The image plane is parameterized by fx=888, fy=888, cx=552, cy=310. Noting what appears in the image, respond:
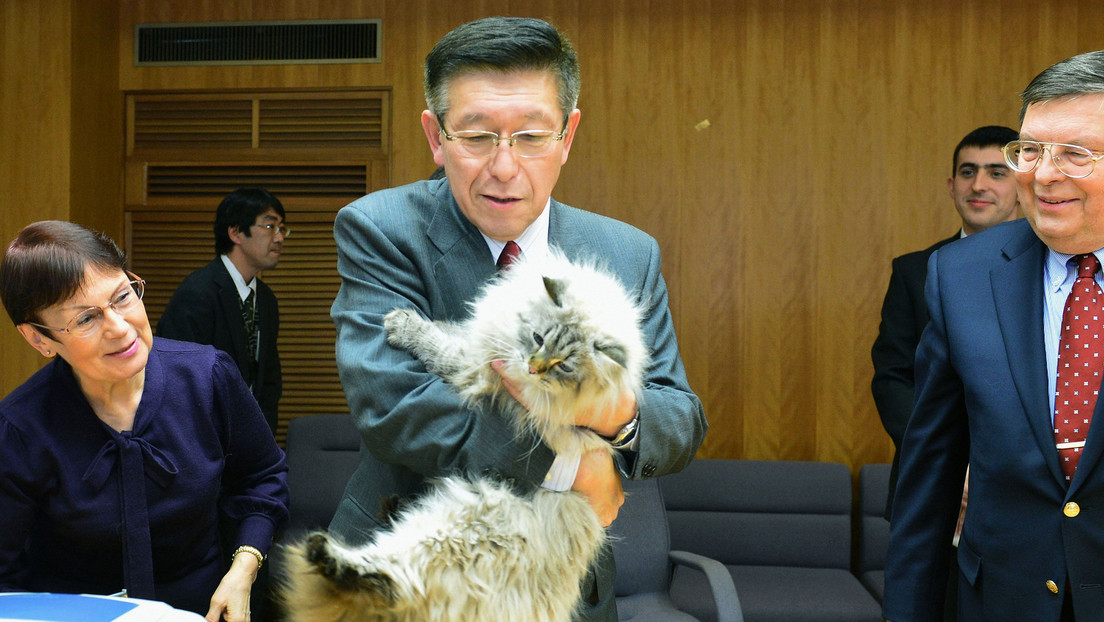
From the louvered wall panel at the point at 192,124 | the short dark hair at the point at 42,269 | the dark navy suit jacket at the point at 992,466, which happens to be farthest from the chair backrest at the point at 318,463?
the dark navy suit jacket at the point at 992,466

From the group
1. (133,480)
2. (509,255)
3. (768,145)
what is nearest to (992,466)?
(509,255)

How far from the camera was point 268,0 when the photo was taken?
188 inches

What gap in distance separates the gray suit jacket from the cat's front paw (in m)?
0.01

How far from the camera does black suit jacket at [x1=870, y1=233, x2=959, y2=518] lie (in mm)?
3166

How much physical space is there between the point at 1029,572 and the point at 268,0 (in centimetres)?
449

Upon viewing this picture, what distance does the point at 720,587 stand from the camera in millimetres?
3096

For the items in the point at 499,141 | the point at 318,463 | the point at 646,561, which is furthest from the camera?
the point at 318,463

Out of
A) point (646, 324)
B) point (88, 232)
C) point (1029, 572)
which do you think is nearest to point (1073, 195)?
point (1029, 572)

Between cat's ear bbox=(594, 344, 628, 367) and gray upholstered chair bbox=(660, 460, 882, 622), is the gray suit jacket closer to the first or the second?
cat's ear bbox=(594, 344, 628, 367)

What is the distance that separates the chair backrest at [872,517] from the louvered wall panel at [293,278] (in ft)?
8.99

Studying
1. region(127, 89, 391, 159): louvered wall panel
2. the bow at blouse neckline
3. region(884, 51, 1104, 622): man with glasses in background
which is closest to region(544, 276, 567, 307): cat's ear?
region(884, 51, 1104, 622): man with glasses in background

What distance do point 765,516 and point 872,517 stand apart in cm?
52

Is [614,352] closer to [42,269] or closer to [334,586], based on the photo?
[334,586]

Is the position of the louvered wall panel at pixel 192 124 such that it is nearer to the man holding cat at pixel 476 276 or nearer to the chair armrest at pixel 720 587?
the chair armrest at pixel 720 587
